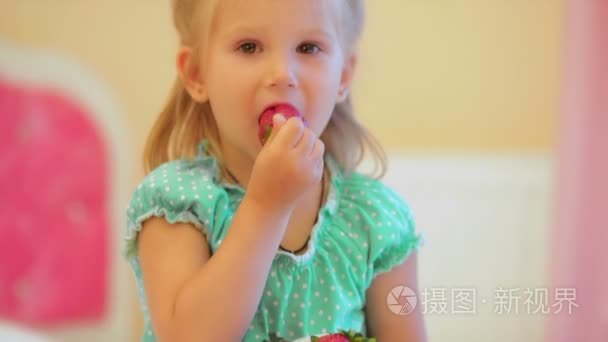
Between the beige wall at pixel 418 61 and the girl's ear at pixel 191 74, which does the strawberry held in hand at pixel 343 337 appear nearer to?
the girl's ear at pixel 191 74

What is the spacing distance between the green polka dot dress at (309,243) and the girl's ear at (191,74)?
0.05m

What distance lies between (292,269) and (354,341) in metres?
0.08

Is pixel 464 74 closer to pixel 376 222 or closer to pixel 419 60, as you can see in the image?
pixel 419 60

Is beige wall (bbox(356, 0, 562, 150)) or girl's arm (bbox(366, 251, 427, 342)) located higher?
beige wall (bbox(356, 0, 562, 150))

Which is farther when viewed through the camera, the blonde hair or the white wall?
the white wall

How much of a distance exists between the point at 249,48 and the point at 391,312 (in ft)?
0.92

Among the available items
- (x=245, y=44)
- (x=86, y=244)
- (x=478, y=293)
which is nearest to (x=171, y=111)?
(x=245, y=44)

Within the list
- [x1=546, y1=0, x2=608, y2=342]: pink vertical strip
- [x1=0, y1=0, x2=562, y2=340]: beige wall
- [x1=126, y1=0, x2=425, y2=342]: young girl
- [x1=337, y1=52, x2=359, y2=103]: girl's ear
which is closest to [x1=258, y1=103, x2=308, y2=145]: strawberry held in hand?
[x1=126, y1=0, x2=425, y2=342]: young girl

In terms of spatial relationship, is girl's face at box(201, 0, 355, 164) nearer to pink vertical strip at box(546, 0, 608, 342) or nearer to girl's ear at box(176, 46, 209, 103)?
girl's ear at box(176, 46, 209, 103)

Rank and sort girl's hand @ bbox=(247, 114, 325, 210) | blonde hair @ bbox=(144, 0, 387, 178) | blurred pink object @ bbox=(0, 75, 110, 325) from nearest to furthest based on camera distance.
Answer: girl's hand @ bbox=(247, 114, 325, 210) < blonde hair @ bbox=(144, 0, 387, 178) < blurred pink object @ bbox=(0, 75, 110, 325)

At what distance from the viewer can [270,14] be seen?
599 mm

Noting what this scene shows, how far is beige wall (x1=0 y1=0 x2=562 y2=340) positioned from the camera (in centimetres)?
92

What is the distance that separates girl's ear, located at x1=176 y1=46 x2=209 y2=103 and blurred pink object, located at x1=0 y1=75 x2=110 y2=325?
273mm

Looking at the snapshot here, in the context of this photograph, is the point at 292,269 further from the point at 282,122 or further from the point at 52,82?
the point at 52,82
